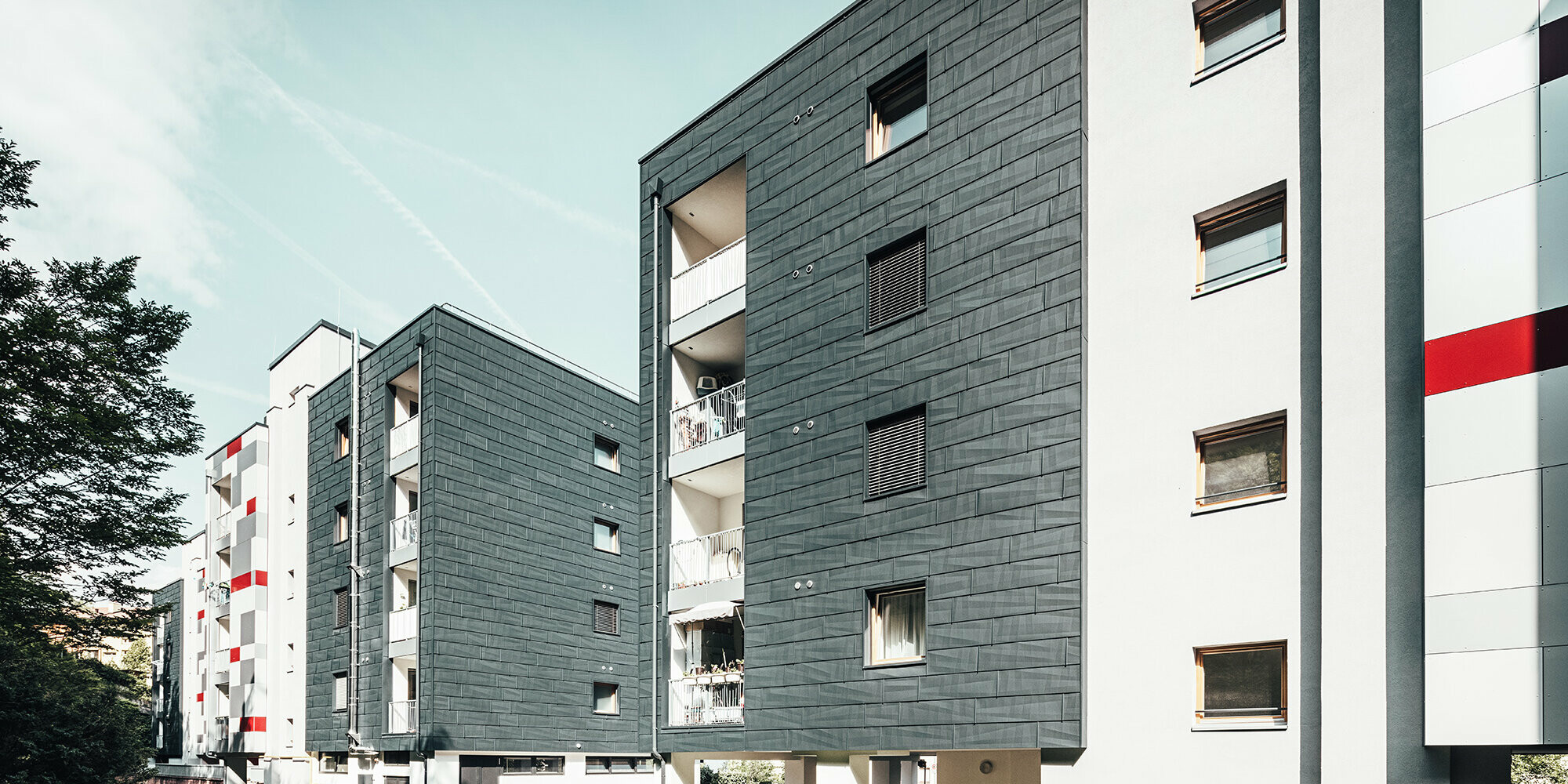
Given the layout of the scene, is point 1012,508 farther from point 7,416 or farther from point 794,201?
point 7,416

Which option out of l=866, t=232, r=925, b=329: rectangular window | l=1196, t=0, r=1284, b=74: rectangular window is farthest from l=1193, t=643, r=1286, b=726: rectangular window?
l=1196, t=0, r=1284, b=74: rectangular window

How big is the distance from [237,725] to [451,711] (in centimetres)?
1464

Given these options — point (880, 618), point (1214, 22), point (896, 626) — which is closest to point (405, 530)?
point (880, 618)

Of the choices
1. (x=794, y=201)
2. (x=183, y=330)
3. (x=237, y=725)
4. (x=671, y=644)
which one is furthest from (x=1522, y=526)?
(x=237, y=725)

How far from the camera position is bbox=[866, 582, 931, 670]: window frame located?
12570 millimetres

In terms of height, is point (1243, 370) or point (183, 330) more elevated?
point (183, 330)

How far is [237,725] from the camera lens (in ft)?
109

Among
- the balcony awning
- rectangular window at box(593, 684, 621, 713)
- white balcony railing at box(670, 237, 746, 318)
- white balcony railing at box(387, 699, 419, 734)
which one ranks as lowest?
rectangular window at box(593, 684, 621, 713)

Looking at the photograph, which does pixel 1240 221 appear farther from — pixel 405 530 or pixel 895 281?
pixel 405 530

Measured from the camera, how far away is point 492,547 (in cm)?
2538

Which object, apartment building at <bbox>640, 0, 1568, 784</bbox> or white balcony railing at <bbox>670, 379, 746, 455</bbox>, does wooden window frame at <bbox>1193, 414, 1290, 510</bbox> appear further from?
white balcony railing at <bbox>670, 379, 746, 455</bbox>

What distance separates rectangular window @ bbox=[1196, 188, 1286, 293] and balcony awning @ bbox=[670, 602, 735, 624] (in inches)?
324

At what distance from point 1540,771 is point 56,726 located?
41409 millimetres

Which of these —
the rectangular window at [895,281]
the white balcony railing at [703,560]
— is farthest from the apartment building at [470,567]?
the rectangular window at [895,281]
